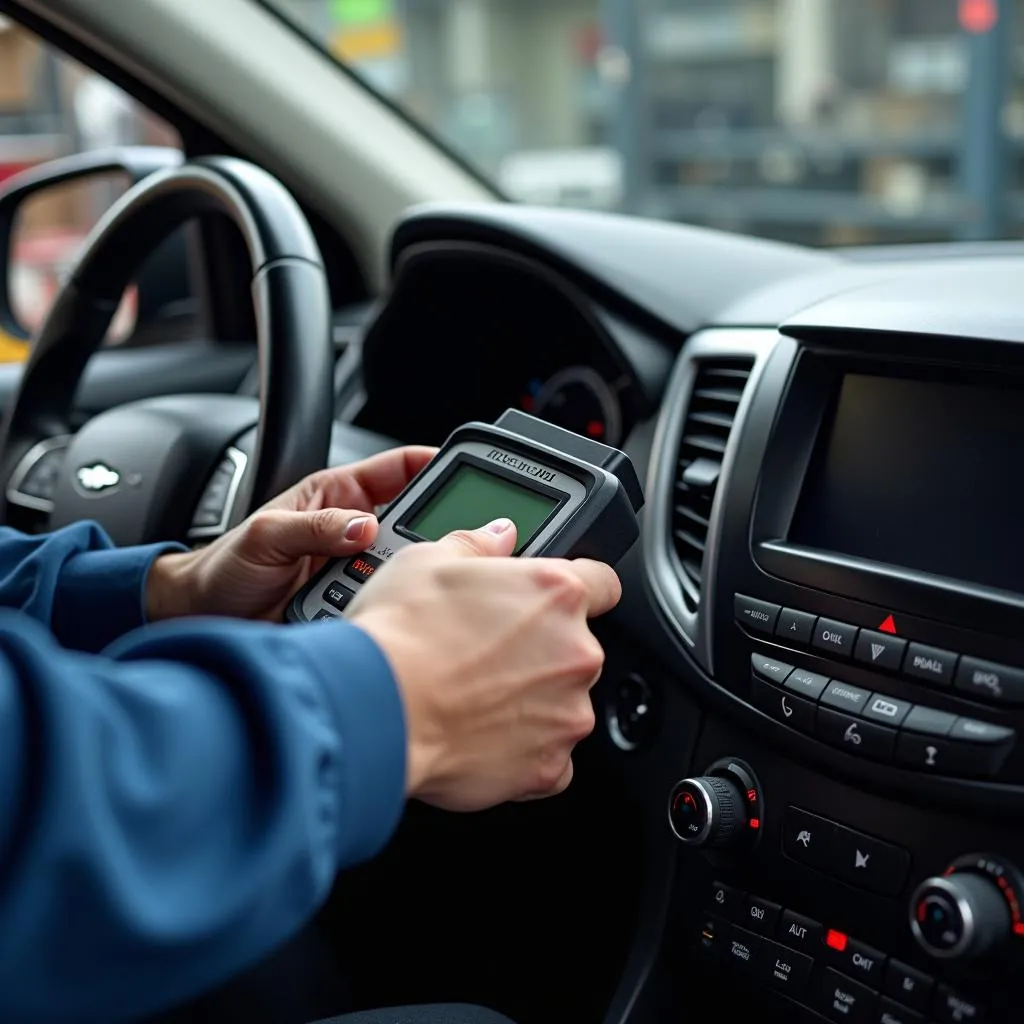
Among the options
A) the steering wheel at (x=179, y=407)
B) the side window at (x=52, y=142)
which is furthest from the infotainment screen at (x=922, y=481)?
the side window at (x=52, y=142)

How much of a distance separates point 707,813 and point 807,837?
2.9 inches

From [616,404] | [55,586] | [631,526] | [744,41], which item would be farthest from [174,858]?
[744,41]

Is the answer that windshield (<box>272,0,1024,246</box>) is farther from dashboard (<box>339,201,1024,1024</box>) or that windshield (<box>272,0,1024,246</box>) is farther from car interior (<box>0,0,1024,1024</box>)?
dashboard (<box>339,201,1024,1024</box>)

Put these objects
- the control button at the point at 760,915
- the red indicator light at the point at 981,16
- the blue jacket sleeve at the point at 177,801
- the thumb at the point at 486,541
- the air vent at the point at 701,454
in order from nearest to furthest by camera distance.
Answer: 1. the blue jacket sleeve at the point at 177,801
2. the thumb at the point at 486,541
3. the control button at the point at 760,915
4. the air vent at the point at 701,454
5. the red indicator light at the point at 981,16

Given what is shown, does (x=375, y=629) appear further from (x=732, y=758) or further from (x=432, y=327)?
(x=432, y=327)

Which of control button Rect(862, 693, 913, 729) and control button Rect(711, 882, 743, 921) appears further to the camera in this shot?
control button Rect(711, 882, 743, 921)

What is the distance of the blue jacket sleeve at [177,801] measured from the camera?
55 centimetres

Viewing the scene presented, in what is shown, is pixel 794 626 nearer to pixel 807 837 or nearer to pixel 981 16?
pixel 807 837

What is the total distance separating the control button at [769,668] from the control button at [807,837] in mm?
99

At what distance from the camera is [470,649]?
0.73 m

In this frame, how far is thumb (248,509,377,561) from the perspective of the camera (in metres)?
0.99

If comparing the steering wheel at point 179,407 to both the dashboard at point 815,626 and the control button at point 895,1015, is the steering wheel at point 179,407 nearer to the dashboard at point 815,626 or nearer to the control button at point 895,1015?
the dashboard at point 815,626

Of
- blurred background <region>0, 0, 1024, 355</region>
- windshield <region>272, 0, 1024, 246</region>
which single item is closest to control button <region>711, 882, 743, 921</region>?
blurred background <region>0, 0, 1024, 355</region>

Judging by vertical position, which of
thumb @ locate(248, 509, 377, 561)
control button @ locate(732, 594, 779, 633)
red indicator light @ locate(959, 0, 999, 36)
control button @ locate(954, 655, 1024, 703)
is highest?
red indicator light @ locate(959, 0, 999, 36)
